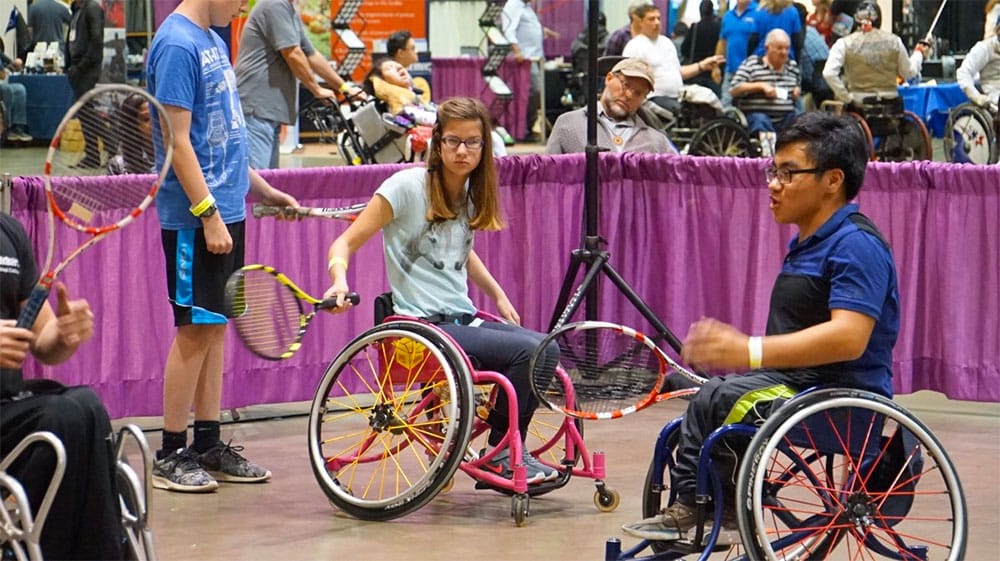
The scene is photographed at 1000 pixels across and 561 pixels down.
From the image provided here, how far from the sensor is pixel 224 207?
4938 mm

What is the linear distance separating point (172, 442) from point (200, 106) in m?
1.04

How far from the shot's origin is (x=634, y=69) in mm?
6551

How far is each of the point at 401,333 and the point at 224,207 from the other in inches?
29.6

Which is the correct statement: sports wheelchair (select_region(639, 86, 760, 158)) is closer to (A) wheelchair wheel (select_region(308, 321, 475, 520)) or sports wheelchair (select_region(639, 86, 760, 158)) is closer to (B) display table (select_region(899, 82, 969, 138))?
(B) display table (select_region(899, 82, 969, 138))

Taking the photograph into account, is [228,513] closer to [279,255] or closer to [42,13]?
[279,255]

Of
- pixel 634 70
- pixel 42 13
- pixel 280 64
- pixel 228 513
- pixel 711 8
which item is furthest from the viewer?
pixel 711 8

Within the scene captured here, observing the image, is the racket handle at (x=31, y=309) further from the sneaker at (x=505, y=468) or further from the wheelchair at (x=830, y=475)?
the sneaker at (x=505, y=468)

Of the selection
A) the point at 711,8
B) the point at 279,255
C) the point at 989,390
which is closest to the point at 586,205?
the point at 279,255

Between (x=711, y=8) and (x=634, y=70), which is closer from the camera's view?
(x=634, y=70)

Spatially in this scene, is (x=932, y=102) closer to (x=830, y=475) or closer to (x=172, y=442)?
(x=172, y=442)

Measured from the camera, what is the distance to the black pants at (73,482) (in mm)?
3240

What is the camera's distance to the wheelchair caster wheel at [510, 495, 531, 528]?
4688 millimetres

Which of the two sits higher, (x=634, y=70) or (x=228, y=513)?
(x=634, y=70)

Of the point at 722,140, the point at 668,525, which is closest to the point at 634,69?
the point at 668,525
